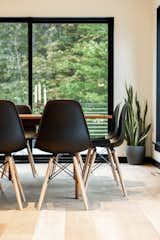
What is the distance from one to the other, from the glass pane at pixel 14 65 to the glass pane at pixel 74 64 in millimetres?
152

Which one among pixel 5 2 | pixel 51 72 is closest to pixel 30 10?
pixel 5 2

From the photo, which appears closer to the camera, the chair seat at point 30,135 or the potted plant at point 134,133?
the chair seat at point 30,135

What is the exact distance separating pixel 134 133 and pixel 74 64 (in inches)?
55.0

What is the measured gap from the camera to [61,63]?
5996 millimetres

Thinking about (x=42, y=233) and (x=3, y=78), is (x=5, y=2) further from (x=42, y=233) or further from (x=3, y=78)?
(x=42, y=233)

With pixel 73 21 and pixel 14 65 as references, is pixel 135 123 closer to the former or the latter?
pixel 73 21

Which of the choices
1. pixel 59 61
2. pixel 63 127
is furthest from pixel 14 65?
pixel 63 127

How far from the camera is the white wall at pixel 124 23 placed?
5855mm

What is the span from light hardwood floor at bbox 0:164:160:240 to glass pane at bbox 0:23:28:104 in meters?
2.01

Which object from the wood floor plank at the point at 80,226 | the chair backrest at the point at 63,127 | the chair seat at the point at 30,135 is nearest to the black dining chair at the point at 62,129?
the chair backrest at the point at 63,127

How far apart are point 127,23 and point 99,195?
3.22 meters

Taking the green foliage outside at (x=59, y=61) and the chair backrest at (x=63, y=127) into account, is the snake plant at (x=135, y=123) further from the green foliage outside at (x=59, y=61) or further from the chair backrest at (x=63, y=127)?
the chair backrest at (x=63, y=127)

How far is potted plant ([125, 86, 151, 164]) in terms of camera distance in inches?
221

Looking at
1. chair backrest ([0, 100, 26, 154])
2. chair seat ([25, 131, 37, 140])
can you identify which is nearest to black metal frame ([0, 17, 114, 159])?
chair seat ([25, 131, 37, 140])
